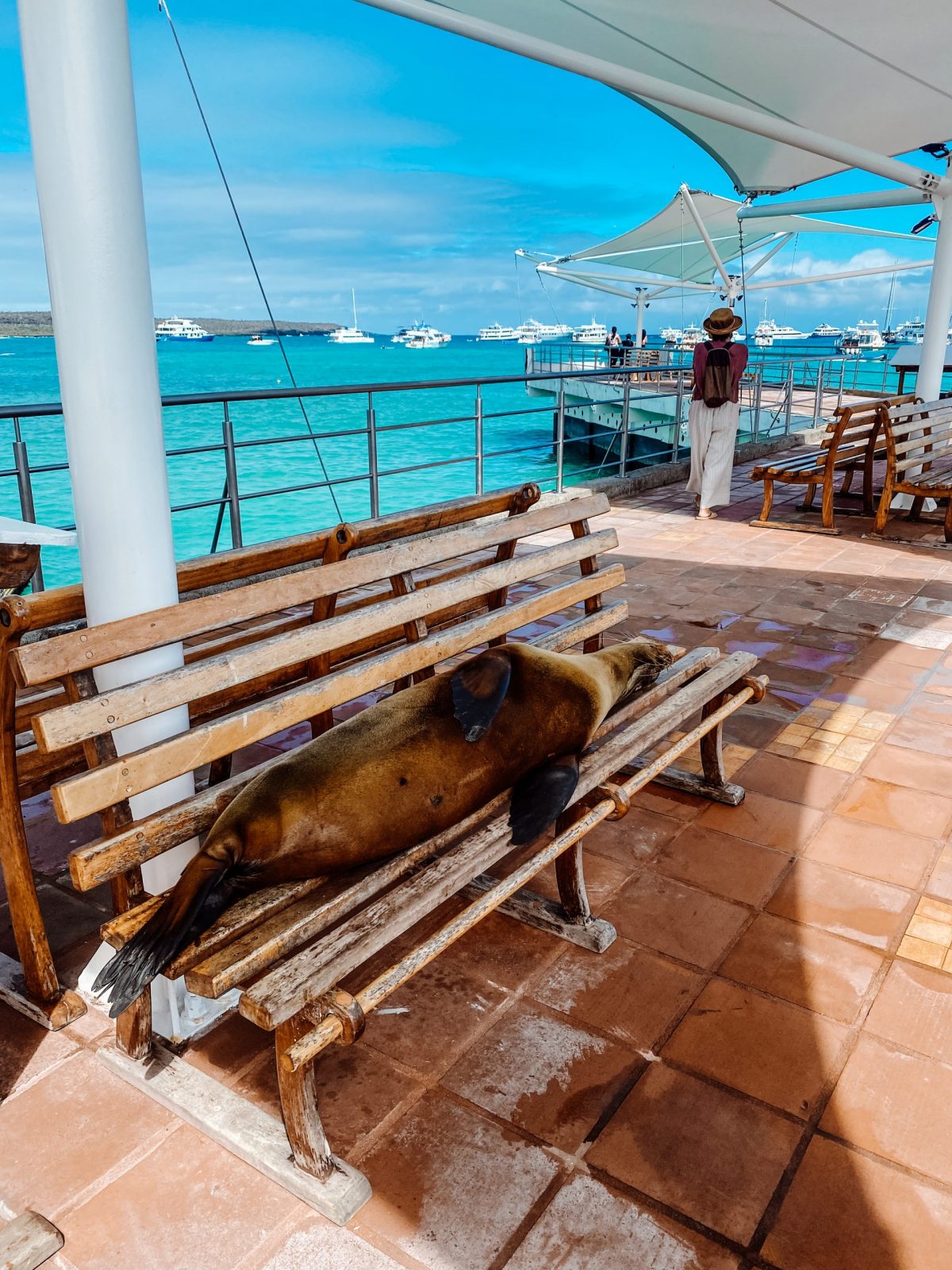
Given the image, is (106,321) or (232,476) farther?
(232,476)

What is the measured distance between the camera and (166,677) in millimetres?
1720

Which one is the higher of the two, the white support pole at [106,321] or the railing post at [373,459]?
the white support pole at [106,321]

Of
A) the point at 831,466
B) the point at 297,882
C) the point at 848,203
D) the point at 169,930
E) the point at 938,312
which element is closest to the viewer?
the point at 169,930

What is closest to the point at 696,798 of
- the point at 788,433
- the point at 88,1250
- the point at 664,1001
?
the point at 664,1001

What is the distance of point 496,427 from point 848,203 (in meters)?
40.4

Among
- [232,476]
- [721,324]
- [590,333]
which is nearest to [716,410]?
[721,324]

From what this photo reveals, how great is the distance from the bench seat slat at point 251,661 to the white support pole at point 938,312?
657 centimetres

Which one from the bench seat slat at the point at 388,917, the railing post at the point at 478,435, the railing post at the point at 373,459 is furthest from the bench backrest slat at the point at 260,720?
the railing post at the point at 478,435

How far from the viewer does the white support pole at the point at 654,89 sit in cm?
429

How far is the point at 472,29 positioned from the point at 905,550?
442 cm

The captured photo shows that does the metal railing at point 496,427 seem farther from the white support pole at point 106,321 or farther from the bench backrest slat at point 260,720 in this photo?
the bench backrest slat at point 260,720

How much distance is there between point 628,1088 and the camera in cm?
182

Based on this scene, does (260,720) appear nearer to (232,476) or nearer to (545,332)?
(232,476)

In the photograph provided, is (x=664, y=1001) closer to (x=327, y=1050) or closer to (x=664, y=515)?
(x=327, y=1050)
